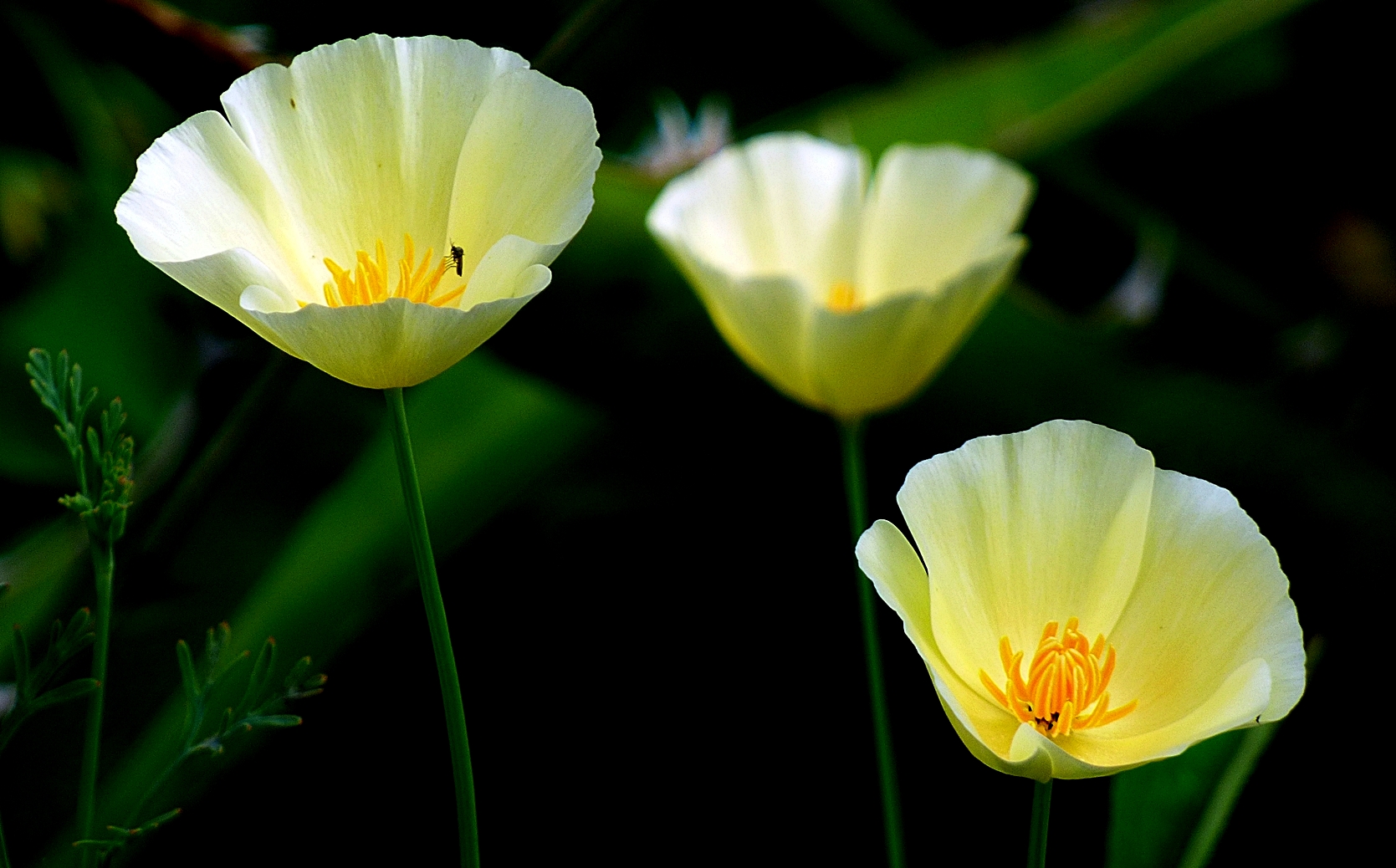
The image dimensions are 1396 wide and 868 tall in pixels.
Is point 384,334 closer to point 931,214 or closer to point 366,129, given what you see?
point 366,129

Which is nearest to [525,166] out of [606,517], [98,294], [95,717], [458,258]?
[458,258]

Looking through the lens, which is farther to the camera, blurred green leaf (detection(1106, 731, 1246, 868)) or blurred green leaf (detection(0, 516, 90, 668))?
blurred green leaf (detection(0, 516, 90, 668))

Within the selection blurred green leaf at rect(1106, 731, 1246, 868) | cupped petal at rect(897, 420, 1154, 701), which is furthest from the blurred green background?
cupped petal at rect(897, 420, 1154, 701)

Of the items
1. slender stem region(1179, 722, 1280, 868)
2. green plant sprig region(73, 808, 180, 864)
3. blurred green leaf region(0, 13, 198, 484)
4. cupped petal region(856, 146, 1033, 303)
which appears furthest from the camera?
blurred green leaf region(0, 13, 198, 484)

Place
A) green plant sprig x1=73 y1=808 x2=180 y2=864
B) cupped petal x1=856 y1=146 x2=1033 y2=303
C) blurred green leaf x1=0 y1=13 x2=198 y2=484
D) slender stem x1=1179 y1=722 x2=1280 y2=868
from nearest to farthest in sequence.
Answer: green plant sprig x1=73 y1=808 x2=180 y2=864
slender stem x1=1179 y1=722 x2=1280 y2=868
cupped petal x1=856 y1=146 x2=1033 y2=303
blurred green leaf x1=0 y1=13 x2=198 y2=484

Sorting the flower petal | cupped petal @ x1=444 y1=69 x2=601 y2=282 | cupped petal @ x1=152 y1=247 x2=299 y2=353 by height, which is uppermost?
cupped petal @ x1=444 y1=69 x2=601 y2=282

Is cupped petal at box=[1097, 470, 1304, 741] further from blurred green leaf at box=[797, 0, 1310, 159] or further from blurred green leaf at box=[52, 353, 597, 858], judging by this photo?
blurred green leaf at box=[797, 0, 1310, 159]

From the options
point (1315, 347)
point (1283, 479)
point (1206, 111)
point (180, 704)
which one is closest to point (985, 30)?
point (1206, 111)

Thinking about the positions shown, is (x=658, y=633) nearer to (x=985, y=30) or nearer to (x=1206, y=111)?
(x=1206, y=111)
